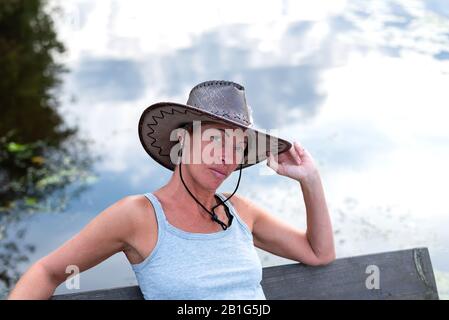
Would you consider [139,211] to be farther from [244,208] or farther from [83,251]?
[244,208]

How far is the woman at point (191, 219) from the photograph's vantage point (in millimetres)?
1634

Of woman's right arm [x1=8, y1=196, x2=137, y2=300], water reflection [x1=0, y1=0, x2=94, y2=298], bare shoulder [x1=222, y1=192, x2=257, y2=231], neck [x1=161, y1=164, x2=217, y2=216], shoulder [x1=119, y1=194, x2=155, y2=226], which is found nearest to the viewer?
woman's right arm [x1=8, y1=196, x2=137, y2=300]

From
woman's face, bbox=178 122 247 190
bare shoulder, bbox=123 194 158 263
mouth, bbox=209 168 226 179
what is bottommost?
bare shoulder, bbox=123 194 158 263

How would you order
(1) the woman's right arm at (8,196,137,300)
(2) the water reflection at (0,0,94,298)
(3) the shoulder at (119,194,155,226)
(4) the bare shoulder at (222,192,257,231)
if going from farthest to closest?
(2) the water reflection at (0,0,94,298) → (4) the bare shoulder at (222,192,257,231) → (3) the shoulder at (119,194,155,226) → (1) the woman's right arm at (8,196,137,300)

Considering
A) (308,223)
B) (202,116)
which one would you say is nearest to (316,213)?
(308,223)

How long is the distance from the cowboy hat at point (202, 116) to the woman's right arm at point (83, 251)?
0.23 metres

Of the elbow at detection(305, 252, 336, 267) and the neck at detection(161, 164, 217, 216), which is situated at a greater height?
the neck at detection(161, 164, 217, 216)

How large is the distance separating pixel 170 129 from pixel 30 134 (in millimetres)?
5080

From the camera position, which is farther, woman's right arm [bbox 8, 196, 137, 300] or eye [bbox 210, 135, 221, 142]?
eye [bbox 210, 135, 221, 142]

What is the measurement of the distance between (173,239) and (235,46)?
5.11 m

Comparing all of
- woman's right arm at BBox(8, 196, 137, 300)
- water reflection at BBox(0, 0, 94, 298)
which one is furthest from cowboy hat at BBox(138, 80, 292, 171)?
water reflection at BBox(0, 0, 94, 298)

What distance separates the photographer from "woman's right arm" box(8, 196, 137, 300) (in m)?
1.57

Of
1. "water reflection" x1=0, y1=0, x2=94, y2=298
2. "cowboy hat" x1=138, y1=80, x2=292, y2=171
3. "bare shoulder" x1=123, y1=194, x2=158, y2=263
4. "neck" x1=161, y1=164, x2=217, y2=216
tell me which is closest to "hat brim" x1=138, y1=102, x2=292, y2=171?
"cowboy hat" x1=138, y1=80, x2=292, y2=171

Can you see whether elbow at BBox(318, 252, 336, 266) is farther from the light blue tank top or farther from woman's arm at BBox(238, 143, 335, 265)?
the light blue tank top
